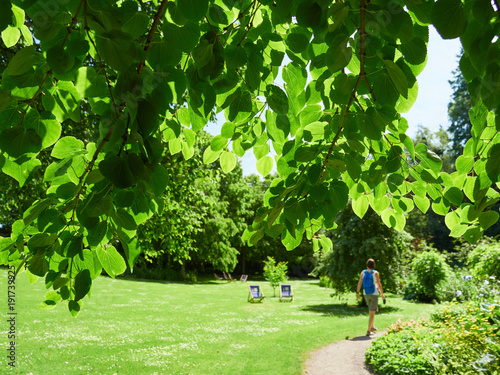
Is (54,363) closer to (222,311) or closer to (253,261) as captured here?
(222,311)

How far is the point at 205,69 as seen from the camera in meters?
1.18

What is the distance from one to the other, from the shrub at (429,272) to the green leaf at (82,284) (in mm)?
14648

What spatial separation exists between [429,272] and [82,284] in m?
15.5

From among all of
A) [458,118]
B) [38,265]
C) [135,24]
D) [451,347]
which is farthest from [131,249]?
[458,118]

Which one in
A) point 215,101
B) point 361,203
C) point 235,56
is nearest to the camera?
point 235,56

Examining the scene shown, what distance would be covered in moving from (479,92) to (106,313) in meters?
12.1

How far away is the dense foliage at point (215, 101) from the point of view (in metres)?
1.02

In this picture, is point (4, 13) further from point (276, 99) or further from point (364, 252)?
point (364, 252)

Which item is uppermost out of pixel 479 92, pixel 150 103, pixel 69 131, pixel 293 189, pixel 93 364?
pixel 69 131

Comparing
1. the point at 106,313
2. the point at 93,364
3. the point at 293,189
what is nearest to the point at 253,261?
the point at 106,313

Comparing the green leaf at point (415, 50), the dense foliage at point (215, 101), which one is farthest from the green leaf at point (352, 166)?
the green leaf at point (415, 50)

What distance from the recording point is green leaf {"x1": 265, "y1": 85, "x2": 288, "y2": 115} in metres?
1.42

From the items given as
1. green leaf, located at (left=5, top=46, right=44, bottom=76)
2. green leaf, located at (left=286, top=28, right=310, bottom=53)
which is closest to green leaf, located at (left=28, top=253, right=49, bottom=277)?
green leaf, located at (left=5, top=46, right=44, bottom=76)

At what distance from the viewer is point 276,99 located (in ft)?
4.72
